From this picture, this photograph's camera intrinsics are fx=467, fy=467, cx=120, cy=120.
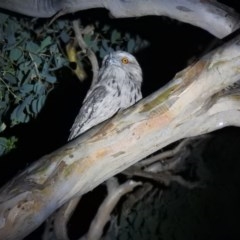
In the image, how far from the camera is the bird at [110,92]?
8.95 ft

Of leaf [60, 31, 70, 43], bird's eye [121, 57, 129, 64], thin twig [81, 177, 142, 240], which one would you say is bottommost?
thin twig [81, 177, 142, 240]

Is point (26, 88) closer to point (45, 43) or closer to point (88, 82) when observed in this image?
point (45, 43)

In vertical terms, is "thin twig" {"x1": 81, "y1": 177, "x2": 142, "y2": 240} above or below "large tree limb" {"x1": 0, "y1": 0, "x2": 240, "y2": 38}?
below

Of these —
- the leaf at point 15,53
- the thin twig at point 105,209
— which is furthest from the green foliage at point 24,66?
the thin twig at point 105,209

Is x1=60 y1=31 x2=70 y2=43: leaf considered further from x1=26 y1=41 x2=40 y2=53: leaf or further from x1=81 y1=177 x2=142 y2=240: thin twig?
x1=81 y1=177 x2=142 y2=240: thin twig

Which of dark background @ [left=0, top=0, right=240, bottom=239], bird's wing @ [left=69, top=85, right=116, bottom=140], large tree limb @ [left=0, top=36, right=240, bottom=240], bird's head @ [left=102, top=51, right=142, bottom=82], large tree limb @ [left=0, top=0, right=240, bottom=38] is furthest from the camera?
dark background @ [left=0, top=0, right=240, bottom=239]

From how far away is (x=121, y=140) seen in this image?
146 cm

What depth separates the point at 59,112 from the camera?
3.25 m

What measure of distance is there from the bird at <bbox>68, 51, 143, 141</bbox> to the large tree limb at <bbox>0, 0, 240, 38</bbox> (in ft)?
2.79

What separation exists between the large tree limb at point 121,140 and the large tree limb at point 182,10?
309 mm

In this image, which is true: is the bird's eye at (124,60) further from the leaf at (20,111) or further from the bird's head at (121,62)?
the leaf at (20,111)

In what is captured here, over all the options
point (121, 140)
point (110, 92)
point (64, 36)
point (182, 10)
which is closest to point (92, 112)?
point (110, 92)

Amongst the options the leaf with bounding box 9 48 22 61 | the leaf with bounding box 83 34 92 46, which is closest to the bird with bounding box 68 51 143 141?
the leaf with bounding box 83 34 92 46

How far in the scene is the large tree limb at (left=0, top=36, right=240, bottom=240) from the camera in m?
1.37
